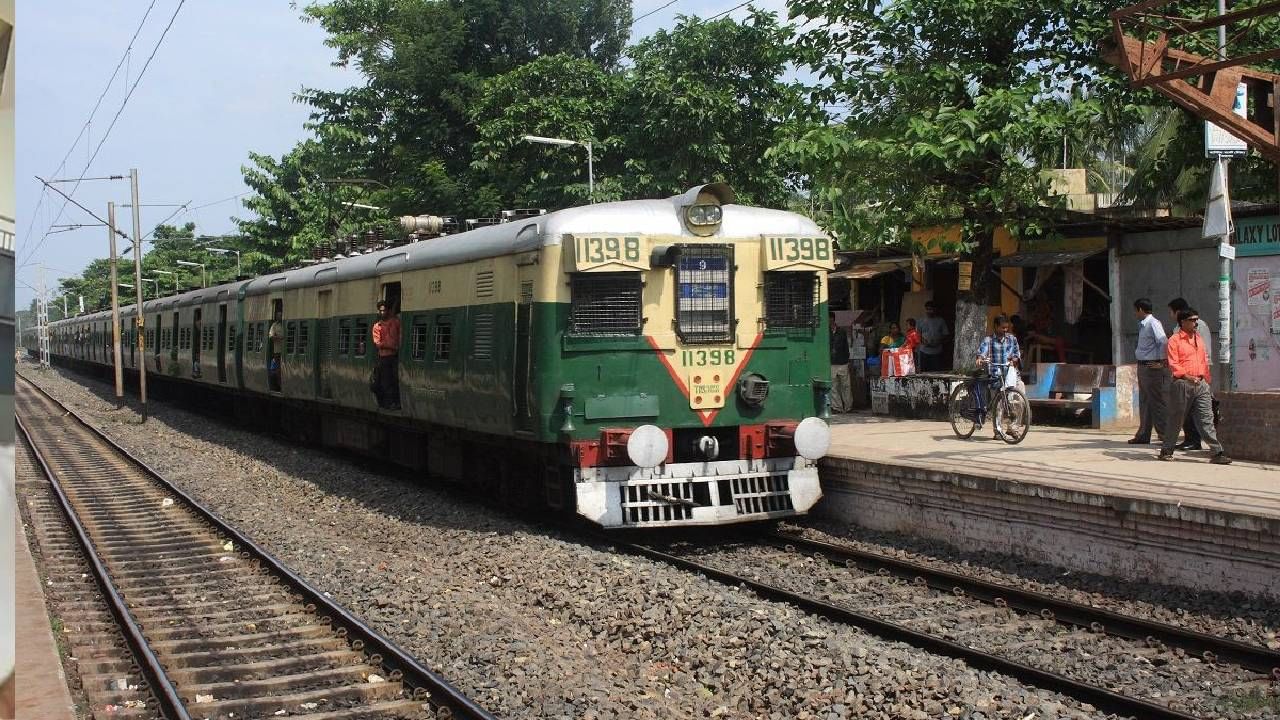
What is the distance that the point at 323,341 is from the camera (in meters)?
17.2

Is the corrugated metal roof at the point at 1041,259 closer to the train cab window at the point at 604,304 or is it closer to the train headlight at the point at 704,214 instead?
the train headlight at the point at 704,214

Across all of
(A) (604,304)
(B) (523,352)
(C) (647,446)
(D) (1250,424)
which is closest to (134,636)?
(B) (523,352)

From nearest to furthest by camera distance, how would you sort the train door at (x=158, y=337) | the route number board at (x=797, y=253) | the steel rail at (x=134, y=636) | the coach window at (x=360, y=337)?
the steel rail at (x=134, y=636) → the route number board at (x=797, y=253) → the coach window at (x=360, y=337) → the train door at (x=158, y=337)

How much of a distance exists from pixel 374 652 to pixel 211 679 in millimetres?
928

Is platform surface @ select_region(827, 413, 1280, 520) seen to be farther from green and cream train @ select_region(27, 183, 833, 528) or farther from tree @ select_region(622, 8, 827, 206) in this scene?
tree @ select_region(622, 8, 827, 206)

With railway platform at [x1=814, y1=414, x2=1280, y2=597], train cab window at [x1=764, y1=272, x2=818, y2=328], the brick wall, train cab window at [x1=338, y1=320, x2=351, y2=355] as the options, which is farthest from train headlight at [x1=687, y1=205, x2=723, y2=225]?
train cab window at [x1=338, y1=320, x2=351, y2=355]

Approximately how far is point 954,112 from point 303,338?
9714 millimetres

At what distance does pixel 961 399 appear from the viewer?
14.3m

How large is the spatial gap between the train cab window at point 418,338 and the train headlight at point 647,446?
149 inches

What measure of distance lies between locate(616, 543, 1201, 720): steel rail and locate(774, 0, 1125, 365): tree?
7244 millimetres

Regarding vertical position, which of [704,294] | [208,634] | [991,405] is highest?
[704,294]

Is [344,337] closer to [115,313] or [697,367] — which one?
[697,367]

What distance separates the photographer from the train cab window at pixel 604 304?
34.6ft

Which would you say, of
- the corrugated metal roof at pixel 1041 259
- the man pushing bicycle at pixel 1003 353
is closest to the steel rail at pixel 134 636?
the man pushing bicycle at pixel 1003 353
